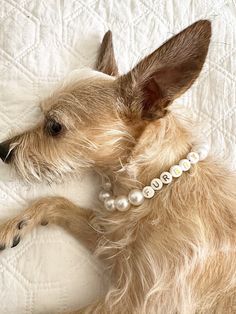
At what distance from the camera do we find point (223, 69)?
2.19 m

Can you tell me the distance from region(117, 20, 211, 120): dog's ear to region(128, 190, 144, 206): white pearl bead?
300mm

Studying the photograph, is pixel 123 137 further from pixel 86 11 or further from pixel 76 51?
pixel 86 11

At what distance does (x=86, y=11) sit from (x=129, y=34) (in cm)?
23

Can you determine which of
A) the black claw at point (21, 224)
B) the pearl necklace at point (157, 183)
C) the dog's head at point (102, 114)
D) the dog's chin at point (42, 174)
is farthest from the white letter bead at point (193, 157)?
the black claw at point (21, 224)

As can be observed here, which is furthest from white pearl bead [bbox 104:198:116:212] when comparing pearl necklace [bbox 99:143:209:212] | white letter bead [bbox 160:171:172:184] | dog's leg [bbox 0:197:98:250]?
white letter bead [bbox 160:171:172:184]

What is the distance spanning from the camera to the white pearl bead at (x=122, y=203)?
1.76 m

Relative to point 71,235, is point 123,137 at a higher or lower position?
higher

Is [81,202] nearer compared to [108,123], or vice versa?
[108,123]

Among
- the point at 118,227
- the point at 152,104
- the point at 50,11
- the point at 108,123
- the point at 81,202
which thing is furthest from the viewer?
the point at 50,11

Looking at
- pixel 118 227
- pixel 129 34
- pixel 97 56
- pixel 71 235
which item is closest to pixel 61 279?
pixel 71 235

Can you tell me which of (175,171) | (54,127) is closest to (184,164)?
(175,171)

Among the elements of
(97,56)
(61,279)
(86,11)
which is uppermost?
(86,11)

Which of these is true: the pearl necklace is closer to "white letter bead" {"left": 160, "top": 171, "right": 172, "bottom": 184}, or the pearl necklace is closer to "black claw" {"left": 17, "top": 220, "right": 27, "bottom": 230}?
"white letter bead" {"left": 160, "top": 171, "right": 172, "bottom": 184}

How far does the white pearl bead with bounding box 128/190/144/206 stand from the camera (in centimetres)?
172
